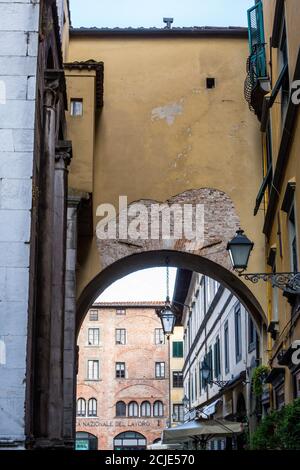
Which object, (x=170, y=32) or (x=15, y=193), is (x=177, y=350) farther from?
(x=15, y=193)

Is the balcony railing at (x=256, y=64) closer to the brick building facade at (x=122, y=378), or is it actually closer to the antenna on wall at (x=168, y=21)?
the antenna on wall at (x=168, y=21)

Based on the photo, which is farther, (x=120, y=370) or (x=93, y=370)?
(x=120, y=370)

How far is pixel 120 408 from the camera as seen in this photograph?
213 feet

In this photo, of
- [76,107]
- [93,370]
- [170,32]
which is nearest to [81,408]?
[93,370]

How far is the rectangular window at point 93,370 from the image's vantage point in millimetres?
65625

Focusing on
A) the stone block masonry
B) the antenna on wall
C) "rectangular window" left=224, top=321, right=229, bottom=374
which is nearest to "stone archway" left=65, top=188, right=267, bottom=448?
the antenna on wall

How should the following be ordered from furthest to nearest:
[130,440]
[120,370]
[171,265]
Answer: [120,370]
[130,440]
[171,265]

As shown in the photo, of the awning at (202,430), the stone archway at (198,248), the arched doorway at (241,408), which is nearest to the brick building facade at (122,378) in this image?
the arched doorway at (241,408)

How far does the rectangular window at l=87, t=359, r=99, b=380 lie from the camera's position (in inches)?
2584

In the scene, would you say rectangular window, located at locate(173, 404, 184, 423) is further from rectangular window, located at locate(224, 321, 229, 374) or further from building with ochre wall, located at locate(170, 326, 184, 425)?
rectangular window, located at locate(224, 321, 229, 374)

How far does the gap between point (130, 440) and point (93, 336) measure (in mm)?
8572

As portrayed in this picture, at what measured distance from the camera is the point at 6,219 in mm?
9523

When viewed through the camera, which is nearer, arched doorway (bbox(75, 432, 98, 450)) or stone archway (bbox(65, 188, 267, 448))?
stone archway (bbox(65, 188, 267, 448))

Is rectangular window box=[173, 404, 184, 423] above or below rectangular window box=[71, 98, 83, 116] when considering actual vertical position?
below
